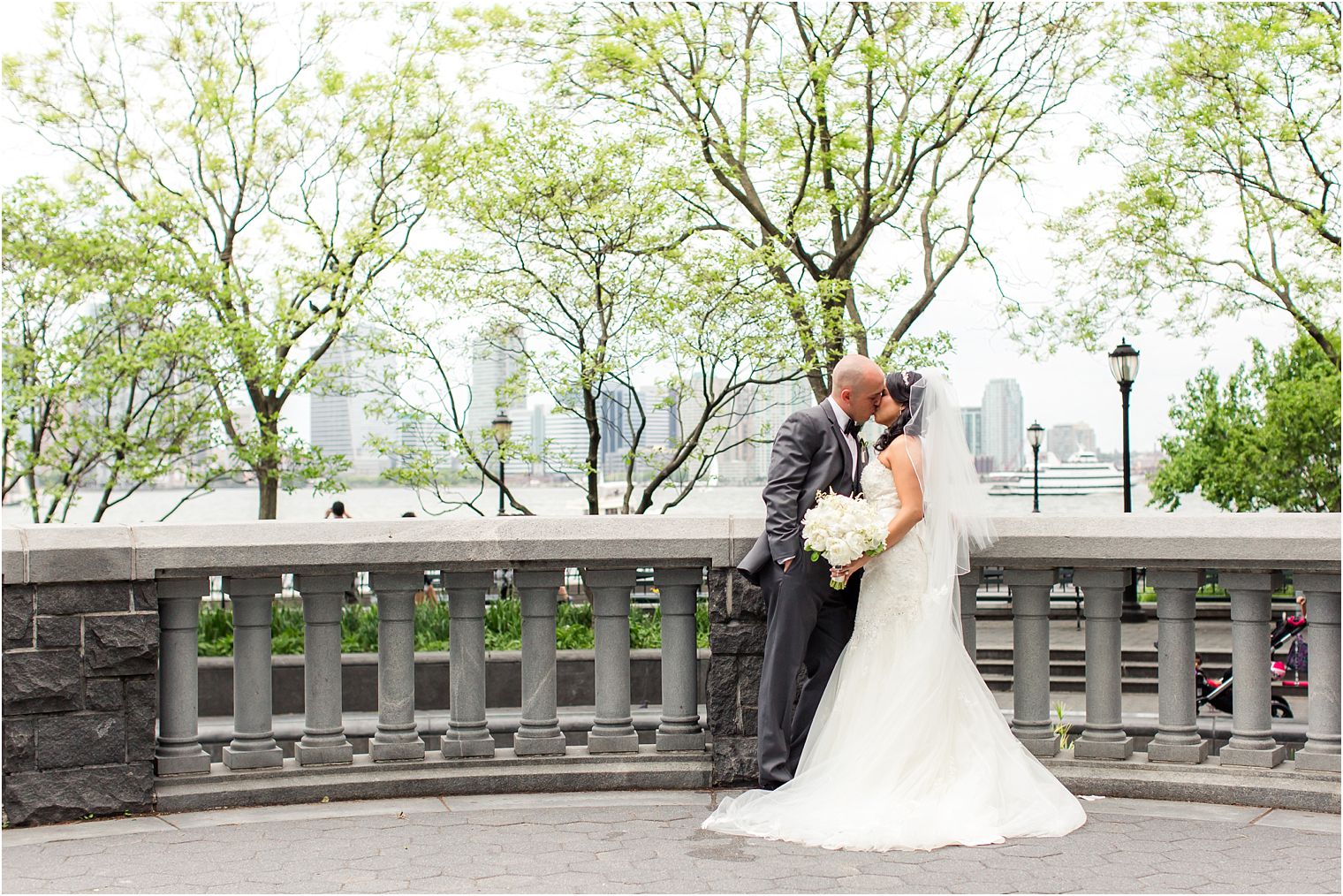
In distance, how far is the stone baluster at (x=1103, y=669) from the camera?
614 cm

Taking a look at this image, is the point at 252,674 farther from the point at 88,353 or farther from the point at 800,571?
the point at 88,353

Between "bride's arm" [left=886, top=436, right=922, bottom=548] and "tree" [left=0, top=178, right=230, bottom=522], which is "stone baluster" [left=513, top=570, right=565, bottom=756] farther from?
"tree" [left=0, top=178, right=230, bottom=522]

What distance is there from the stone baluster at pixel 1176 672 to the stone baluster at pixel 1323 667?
1.53 feet

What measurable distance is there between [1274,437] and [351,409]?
23.1 meters

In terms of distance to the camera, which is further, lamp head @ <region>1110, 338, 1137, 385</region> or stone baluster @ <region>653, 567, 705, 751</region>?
lamp head @ <region>1110, 338, 1137, 385</region>

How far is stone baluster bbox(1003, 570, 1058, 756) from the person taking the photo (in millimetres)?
6250

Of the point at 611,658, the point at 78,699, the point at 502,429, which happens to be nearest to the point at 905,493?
the point at 611,658

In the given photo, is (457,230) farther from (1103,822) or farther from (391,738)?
(1103,822)

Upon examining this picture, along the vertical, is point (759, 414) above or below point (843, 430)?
above

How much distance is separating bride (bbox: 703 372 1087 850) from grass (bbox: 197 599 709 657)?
7.44 m

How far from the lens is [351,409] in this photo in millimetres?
22047

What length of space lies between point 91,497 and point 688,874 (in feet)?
195

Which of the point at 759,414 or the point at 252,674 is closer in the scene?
the point at 252,674

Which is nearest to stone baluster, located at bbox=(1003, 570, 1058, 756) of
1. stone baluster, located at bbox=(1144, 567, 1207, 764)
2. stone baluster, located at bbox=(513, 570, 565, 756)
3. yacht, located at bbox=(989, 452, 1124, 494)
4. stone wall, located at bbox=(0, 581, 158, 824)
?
stone baluster, located at bbox=(1144, 567, 1207, 764)
